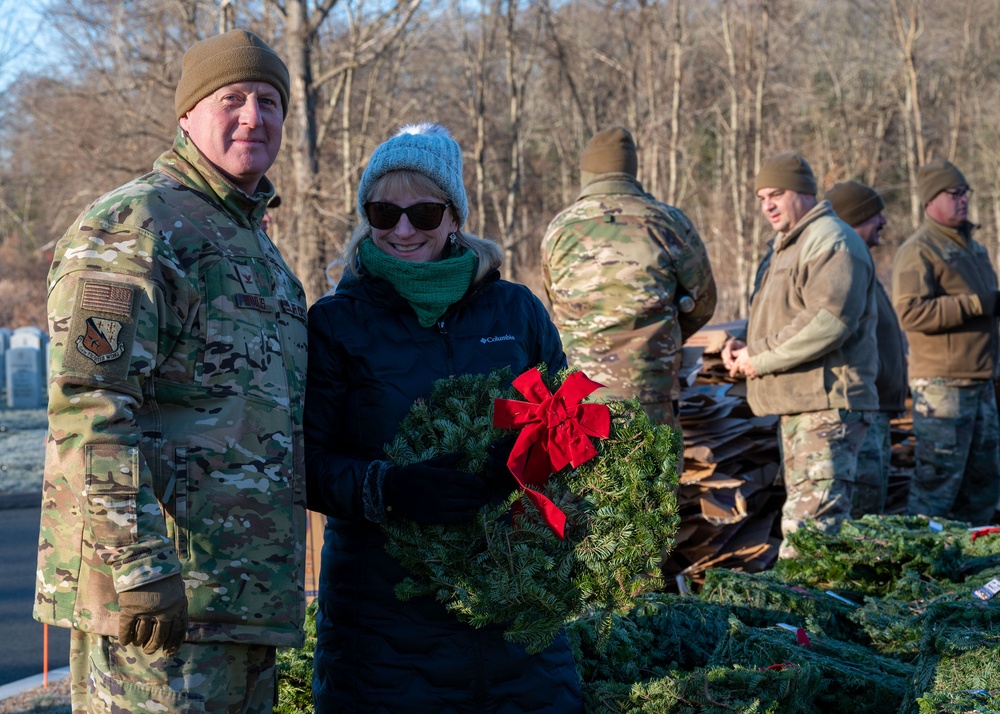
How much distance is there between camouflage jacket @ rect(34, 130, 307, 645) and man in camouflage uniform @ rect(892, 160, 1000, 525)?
607 cm

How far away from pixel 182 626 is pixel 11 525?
8951mm

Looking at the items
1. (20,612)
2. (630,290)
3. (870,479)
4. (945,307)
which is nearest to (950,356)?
(945,307)

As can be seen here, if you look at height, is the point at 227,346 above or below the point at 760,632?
→ above

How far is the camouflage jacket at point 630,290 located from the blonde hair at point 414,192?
2.34 m

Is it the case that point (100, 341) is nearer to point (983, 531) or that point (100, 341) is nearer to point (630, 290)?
point (630, 290)

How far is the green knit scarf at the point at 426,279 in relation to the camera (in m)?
2.71

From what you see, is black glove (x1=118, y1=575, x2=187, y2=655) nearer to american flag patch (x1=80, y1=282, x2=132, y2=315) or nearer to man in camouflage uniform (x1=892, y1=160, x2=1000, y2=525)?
american flag patch (x1=80, y1=282, x2=132, y2=315)

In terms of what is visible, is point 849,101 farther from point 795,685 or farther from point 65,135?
point 795,685

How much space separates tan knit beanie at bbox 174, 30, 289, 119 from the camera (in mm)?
2562

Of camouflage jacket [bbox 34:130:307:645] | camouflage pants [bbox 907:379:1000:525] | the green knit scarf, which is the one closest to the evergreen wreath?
the green knit scarf

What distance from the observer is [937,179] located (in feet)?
24.4

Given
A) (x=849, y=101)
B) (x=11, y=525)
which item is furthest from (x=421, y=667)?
(x=849, y=101)

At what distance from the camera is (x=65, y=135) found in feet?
65.2

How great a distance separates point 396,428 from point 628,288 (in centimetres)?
282
